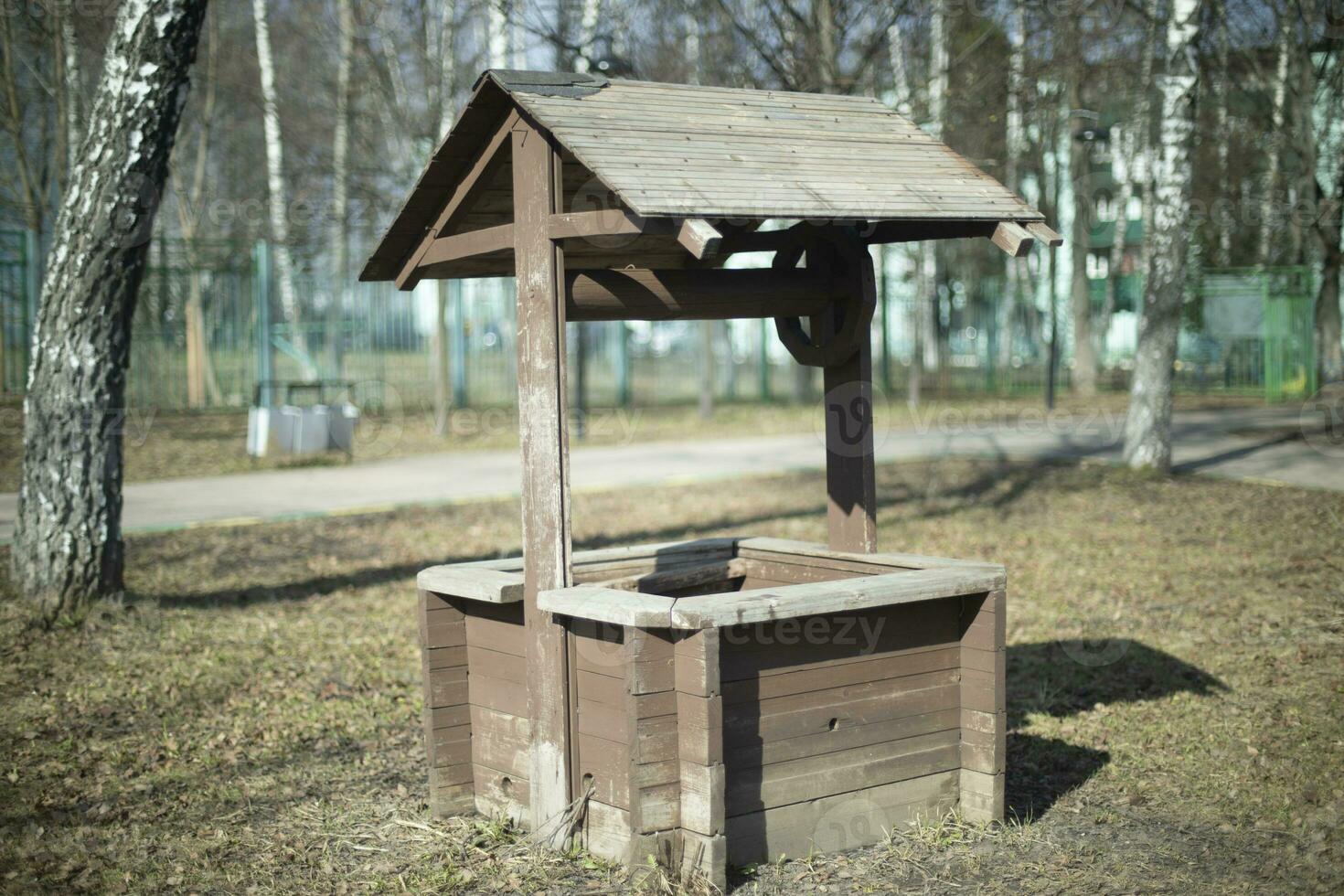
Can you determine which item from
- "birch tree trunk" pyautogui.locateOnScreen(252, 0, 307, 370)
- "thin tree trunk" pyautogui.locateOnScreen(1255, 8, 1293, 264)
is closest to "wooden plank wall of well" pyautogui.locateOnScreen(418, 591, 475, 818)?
"thin tree trunk" pyautogui.locateOnScreen(1255, 8, 1293, 264)

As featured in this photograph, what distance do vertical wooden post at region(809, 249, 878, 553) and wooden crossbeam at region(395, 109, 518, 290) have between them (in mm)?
1439

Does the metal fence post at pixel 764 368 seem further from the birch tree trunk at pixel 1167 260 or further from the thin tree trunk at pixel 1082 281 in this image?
the birch tree trunk at pixel 1167 260

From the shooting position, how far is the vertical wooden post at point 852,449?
480cm

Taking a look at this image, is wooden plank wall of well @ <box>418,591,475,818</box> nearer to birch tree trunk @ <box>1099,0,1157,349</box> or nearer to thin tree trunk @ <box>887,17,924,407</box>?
thin tree trunk @ <box>887,17,924,407</box>

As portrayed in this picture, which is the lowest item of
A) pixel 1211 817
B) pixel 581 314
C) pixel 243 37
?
pixel 1211 817

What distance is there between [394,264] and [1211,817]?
387 cm

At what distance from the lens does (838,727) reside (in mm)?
4176

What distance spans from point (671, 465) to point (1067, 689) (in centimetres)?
775

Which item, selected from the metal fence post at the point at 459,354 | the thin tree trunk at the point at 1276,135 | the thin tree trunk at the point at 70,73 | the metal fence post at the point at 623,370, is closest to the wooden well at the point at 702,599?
the thin tree trunk at the point at 1276,135

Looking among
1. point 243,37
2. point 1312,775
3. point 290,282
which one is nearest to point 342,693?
point 1312,775

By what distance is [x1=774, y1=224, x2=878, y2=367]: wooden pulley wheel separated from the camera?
15.4 ft

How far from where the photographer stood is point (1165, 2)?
12.1m

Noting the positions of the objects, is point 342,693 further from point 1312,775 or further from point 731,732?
point 1312,775

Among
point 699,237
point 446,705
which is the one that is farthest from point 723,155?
point 446,705
